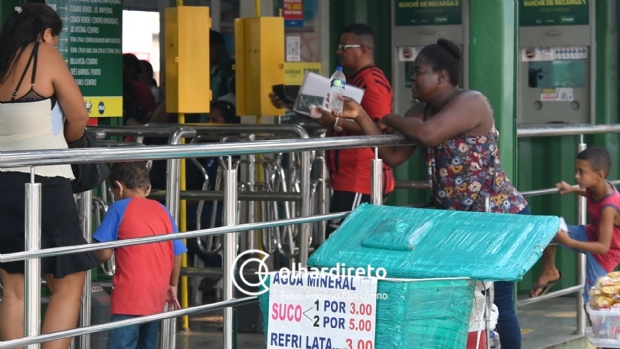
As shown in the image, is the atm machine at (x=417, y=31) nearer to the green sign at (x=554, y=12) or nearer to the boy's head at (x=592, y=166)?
the green sign at (x=554, y=12)

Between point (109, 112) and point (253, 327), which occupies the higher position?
point (109, 112)

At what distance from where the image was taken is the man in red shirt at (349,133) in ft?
20.1

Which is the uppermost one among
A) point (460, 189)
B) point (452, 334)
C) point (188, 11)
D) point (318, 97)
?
point (188, 11)

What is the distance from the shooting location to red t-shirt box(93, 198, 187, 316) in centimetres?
517

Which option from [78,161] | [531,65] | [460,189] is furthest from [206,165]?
[78,161]

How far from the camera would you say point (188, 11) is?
6945 millimetres

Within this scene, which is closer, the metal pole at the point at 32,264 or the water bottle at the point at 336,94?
the metal pole at the point at 32,264

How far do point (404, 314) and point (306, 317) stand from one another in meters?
0.34

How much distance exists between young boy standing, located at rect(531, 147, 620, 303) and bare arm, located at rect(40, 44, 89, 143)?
2.58 m

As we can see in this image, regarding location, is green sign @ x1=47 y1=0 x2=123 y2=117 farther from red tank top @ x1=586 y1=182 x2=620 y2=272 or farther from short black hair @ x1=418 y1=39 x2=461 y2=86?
red tank top @ x1=586 y1=182 x2=620 y2=272

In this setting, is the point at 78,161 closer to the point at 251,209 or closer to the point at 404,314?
the point at 404,314

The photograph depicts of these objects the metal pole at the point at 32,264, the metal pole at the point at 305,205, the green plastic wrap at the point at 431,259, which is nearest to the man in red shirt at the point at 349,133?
the metal pole at the point at 305,205

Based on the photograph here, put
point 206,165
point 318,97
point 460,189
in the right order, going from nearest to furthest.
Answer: point 460,189, point 318,97, point 206,165

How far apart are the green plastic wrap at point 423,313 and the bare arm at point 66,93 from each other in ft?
4.77
